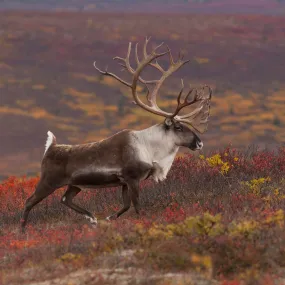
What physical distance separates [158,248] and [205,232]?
1.60ft

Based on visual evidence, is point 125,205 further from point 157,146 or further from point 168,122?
point 168,122

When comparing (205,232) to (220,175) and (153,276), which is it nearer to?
(153,276)

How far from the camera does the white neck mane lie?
995cm

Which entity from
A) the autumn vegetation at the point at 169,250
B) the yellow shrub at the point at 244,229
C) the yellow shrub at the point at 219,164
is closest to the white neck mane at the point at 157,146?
the autumn vegetation at the point at 169,250

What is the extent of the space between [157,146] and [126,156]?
52 centimetres

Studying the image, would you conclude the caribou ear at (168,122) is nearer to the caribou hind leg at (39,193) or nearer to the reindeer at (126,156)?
the reindeer at (126,156)

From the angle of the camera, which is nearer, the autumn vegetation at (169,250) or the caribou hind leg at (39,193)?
the autumn vegetation at (169,250)

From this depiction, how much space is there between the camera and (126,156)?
9766 millimetres

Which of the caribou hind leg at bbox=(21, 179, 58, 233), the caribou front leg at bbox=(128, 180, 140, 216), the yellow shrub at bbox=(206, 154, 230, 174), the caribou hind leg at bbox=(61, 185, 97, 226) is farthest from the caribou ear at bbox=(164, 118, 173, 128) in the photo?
the yellow shrub at bbox=(206, 154, 230, 174)

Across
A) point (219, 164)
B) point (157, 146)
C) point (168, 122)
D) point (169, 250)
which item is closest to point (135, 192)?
point (157, 146)

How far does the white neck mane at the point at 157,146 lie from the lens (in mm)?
9945

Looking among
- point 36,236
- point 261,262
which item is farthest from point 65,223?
point 261,262

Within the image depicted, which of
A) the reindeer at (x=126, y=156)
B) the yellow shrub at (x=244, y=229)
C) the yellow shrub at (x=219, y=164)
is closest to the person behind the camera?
the yellow shrub at (x=244, y=229)

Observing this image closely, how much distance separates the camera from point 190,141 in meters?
10.2
